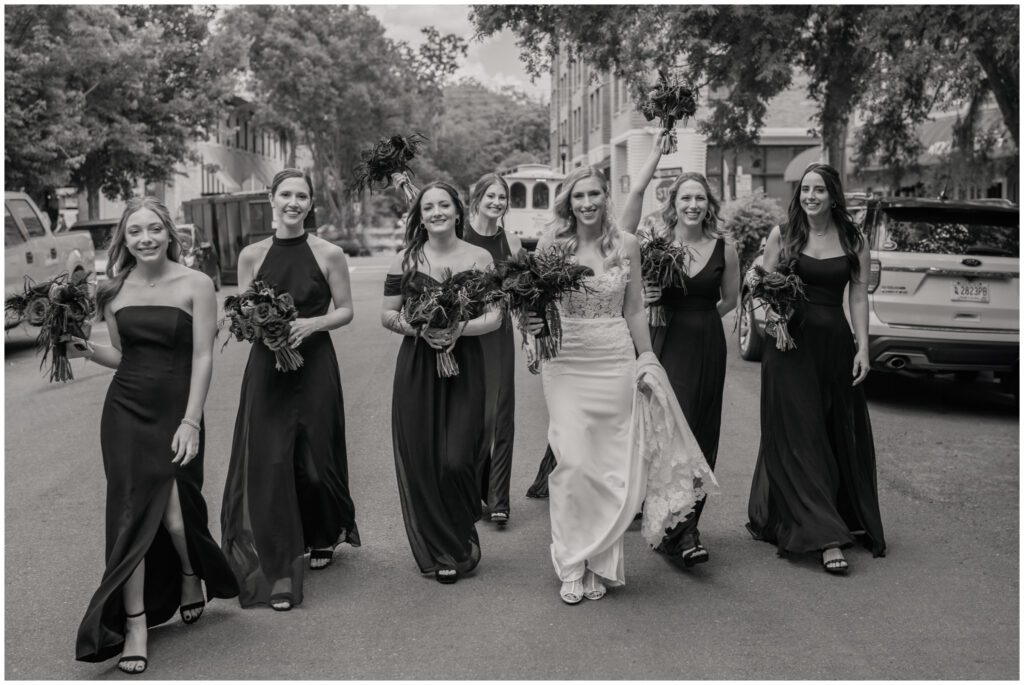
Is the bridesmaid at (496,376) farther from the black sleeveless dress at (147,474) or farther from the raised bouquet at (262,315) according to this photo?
the black sleeveless dress at (147,474)

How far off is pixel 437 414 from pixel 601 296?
1.05 m

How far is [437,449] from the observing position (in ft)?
21.1

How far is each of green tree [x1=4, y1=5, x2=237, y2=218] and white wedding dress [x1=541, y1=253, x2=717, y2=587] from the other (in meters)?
19.8

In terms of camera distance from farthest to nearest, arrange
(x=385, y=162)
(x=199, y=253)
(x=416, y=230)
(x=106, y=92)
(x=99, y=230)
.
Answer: (x=106, y=92) < (x=199, y=253) < (x=99, y=230) < (x=385, y=162) < (x=416, y=230)

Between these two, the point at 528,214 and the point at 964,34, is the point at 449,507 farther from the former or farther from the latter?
the point at 528,214

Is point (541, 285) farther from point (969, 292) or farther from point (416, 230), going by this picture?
point (969, 292)

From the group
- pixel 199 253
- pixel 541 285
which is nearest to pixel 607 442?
pixel 541 285

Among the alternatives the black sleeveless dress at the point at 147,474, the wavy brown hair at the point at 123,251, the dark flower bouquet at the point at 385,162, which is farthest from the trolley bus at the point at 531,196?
the black sleeveless dress at the point at 147,474

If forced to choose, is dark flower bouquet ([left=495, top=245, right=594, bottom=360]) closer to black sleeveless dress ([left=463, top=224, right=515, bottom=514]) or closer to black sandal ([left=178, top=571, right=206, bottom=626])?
black sleeveless dress ([left=463, top=224, right=515, bottom=514])

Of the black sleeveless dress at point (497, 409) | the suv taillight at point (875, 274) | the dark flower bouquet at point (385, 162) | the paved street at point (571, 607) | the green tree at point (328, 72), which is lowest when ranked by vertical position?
the paved street at point (571, 607)

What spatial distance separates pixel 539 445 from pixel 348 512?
3.67m

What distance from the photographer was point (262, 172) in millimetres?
75062

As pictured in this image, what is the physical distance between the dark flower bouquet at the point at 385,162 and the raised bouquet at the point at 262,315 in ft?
5.85

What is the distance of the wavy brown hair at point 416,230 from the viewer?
21.4 feet
